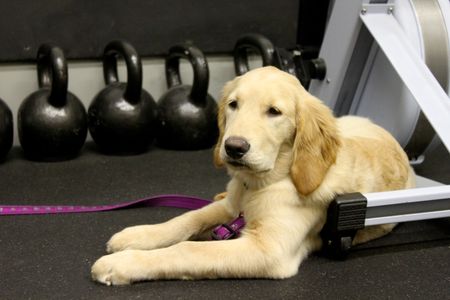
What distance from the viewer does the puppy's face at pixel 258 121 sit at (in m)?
1.46

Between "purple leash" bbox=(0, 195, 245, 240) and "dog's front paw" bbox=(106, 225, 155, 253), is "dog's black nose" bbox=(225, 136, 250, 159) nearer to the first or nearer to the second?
"dog's front paw" bbox=(106, 225, 155, 253)

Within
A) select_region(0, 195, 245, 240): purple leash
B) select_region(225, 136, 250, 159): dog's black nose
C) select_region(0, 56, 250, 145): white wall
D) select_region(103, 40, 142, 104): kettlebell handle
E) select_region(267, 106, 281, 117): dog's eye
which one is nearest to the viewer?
select_region(225, 136, 250, 159): dog's black nose

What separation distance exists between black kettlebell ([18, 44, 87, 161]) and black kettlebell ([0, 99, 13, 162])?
7cm

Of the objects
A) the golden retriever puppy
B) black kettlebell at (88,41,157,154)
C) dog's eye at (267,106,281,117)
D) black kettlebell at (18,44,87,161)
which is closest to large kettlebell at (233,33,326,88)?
black kettlebell at (88,41,157,154)

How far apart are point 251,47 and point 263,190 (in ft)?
6.29

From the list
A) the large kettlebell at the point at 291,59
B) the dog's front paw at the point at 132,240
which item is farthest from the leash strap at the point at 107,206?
the large kettlebell at the point at 291,59

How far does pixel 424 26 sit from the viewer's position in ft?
7.96

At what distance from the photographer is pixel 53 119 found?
2.84 metres

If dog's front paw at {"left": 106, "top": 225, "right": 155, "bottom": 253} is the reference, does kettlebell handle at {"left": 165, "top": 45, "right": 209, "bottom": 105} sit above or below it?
above

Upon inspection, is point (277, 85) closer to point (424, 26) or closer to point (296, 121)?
point (296, 121)

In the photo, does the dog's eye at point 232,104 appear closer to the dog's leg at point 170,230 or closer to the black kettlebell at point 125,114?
the dog's leg at point 170,230

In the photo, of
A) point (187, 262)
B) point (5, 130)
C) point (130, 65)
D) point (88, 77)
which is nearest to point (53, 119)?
point (5, 130)

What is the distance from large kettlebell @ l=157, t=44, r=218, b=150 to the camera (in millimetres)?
3088

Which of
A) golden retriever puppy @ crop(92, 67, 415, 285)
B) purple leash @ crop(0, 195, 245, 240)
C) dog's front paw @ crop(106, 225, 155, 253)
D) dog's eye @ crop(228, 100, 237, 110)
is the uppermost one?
dog's eye @ crop(228, 100, 237, 110)
